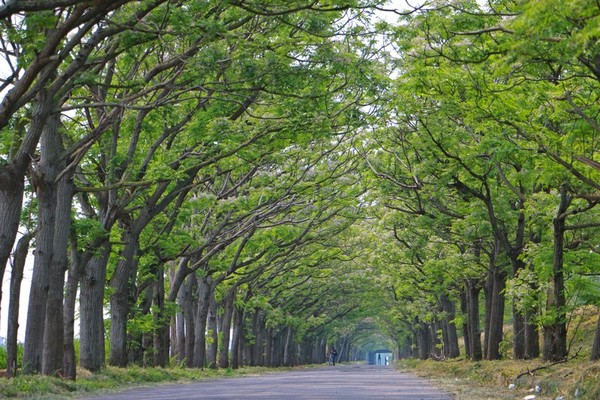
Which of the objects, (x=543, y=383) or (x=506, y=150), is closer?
(x=543, y=383)

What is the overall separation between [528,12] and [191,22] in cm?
739

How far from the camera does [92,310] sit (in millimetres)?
23188

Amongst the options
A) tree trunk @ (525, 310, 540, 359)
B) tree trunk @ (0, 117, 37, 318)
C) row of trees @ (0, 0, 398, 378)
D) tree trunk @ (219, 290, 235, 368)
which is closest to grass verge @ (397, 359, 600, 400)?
tree trunk @ (525, 310, 540, 359)

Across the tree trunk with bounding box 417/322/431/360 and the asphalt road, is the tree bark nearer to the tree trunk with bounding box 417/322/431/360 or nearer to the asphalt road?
the asphalt road

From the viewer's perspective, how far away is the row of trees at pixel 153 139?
48.8 feet

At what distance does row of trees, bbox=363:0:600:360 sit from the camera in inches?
523

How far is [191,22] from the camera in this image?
1457 cm

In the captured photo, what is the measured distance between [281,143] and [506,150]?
23.2ft

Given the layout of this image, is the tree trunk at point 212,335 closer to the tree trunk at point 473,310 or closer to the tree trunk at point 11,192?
the tree trunk at point 473,310

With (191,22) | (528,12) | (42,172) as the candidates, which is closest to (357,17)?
(191,22)

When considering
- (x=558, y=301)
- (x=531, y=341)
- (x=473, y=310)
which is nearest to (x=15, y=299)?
(x=558, y=301)

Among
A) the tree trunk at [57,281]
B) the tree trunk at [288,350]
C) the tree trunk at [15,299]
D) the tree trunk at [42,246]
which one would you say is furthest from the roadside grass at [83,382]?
the tree trunk at [288,350]

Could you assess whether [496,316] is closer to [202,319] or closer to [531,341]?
[531,341]

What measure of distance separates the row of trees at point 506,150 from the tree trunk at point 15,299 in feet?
36.3
